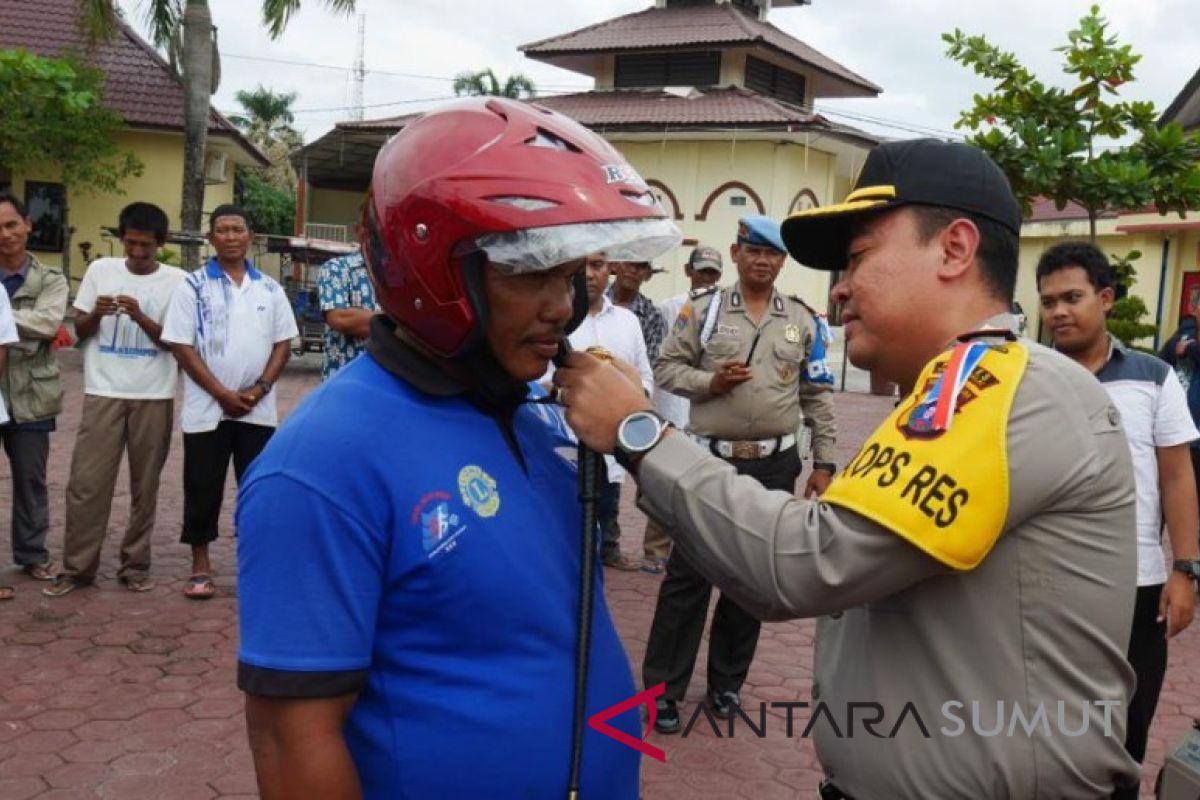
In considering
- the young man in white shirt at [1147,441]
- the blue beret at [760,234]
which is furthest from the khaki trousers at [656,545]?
the young man in white shirt at [1147,441]

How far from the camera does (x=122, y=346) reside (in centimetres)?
574

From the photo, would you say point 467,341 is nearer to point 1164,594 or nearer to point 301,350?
point 1164,594

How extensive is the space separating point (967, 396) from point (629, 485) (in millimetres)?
8123

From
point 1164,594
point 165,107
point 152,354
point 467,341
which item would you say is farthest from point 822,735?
point 165,107

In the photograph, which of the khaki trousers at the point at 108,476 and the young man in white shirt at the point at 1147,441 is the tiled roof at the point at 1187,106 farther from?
the khaki trousers at the point at 108,476

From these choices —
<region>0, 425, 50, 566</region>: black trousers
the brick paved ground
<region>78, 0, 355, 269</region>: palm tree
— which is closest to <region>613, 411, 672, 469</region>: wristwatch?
the brick paved ground

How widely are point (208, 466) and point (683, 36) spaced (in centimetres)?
2105

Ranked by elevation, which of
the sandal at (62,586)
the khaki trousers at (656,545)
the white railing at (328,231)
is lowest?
the sandal at (62,586)

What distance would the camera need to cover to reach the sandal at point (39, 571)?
19.3ft

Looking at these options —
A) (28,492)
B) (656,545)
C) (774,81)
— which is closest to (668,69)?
(774,81)

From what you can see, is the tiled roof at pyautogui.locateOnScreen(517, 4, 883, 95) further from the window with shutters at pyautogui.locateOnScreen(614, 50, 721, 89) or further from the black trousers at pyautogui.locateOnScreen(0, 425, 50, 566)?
the black trousers at pyautogui.locateOnScreen(0, 425, 50, 566)

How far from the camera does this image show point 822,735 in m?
1.89

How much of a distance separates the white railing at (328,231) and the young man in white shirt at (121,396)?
24.5m

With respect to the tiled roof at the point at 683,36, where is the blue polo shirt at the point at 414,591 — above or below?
below
